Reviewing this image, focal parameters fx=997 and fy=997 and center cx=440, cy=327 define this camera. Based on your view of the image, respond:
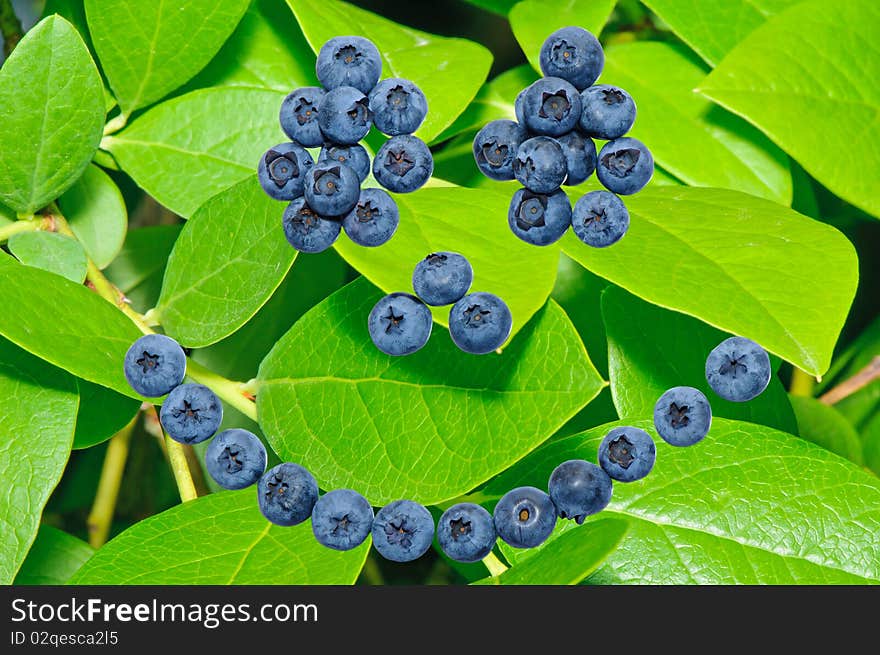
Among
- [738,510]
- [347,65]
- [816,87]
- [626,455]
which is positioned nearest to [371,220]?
[347,65]

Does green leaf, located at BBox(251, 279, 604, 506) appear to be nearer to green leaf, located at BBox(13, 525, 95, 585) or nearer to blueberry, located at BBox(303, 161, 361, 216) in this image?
blueberry, located at BBox(303, 161, 361, 216)

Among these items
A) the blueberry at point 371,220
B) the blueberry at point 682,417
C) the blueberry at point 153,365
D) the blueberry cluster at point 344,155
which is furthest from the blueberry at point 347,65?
the blueberry at point 682,417

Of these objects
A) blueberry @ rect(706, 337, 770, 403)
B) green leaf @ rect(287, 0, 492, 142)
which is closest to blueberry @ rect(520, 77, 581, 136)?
green leaf @ rect(287, 0, 492, 142)

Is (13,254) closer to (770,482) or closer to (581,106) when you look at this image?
(581,106)

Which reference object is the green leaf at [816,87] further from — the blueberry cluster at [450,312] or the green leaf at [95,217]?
the green leaf at [95,217]

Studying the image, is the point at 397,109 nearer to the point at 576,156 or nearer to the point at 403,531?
the point at 576,156
